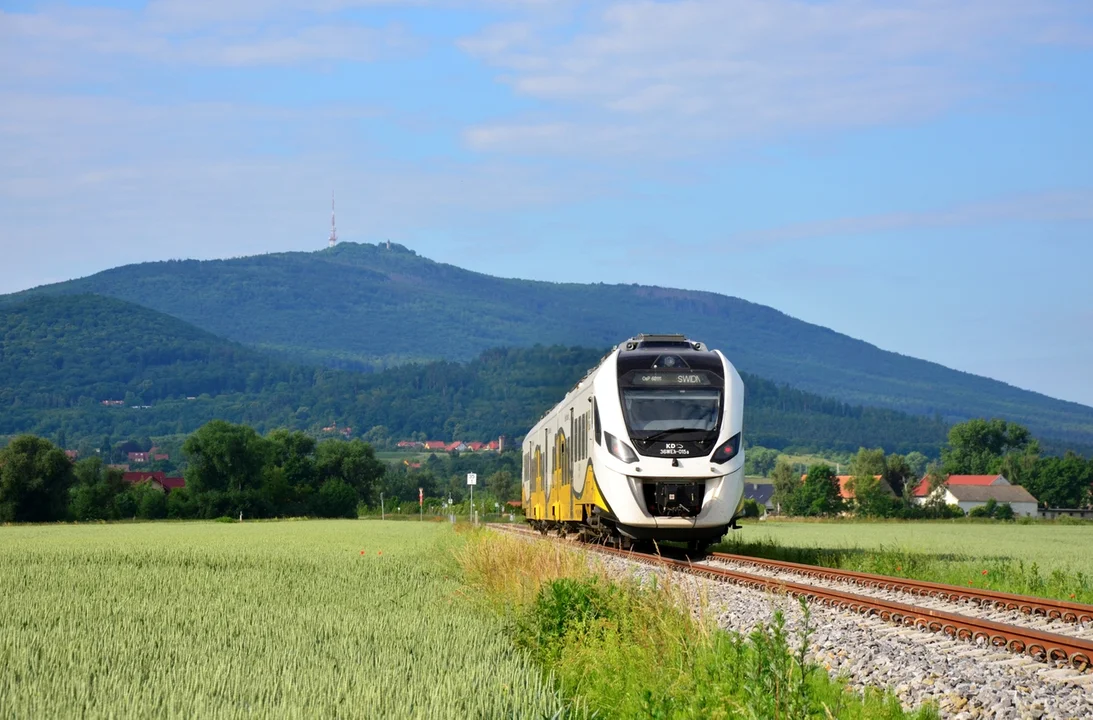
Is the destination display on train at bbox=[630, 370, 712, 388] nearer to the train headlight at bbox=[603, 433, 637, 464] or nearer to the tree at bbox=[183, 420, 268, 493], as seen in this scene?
the train headlight at bbox=[603, 433, 637, 464]

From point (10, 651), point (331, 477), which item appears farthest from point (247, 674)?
point (331, 477)

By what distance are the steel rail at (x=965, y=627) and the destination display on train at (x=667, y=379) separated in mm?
5044

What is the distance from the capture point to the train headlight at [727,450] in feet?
70.3

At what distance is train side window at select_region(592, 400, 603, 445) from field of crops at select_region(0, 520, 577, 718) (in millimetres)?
4107

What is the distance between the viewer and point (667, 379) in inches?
866

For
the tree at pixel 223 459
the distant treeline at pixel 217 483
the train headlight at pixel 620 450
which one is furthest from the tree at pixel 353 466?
the train headlight at pixel 620 450

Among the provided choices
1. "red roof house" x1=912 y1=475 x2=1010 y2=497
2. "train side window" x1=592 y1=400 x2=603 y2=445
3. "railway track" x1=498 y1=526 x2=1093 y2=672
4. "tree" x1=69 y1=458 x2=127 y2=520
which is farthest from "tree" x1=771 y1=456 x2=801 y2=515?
"railway track" x1=498 y1=526 x2=1093 y2=672

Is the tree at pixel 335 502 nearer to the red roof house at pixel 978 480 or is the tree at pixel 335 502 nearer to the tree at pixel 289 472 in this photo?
the tree at pixel 289 472

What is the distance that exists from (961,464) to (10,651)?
6471 inches

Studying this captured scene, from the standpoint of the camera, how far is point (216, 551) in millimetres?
30703

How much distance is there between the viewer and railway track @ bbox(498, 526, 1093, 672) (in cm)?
1063

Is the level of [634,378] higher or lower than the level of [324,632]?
higher

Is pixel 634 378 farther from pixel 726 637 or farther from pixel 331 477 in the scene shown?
pixel 331 477

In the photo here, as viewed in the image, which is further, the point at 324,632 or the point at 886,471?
the point at 886,471
